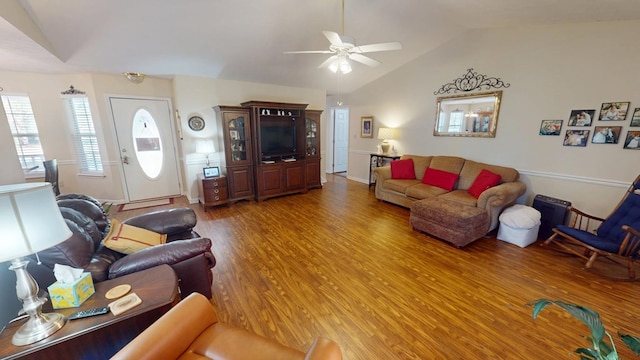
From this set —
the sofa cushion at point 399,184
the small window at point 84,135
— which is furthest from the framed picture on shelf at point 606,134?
the small window at point 84,135

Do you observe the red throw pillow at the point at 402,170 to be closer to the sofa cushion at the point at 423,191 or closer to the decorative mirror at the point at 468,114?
the sofa cushion at the point at 423,191

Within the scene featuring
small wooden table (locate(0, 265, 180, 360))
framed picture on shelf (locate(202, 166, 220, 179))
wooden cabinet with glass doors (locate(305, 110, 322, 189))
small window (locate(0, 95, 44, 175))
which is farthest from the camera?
wooden cabinet with glass doors (locate(305, 110, 322, 189))

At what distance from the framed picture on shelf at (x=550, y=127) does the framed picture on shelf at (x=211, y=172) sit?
523 centimetres

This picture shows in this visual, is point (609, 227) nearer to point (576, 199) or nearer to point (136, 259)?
point (576, 199)

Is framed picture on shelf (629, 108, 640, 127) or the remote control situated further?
framed picture on shelf (629, 108, 640, 127)

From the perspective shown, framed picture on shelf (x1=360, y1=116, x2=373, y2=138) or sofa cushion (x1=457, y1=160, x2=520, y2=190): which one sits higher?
framed picture on shelf (x1=360, y1=116, x2=373, y2=138)

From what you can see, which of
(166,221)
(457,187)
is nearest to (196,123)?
(166,221)

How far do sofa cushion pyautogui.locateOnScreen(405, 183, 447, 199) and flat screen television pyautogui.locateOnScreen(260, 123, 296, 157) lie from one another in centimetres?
261

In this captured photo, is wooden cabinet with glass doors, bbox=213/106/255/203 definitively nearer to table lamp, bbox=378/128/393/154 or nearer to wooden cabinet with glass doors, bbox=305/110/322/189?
wooden cabinet with glass doors, bbox=305/110/322/189

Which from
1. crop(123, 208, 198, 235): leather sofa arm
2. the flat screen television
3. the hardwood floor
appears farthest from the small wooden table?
the flat screen television

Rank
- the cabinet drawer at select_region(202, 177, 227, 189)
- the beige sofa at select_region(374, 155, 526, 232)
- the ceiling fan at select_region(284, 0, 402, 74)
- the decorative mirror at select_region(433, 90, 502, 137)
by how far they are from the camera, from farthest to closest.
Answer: the cabinet drawer at select_region(202, 177, 227, 189)
the decorative mirror at select_region(433, 90, 502, 137)
the beige sofa at select_region(374, 155, 526, 232)
the ceiling fan at select_region(284, 0, 402, 74)

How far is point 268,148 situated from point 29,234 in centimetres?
413

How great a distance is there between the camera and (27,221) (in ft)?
3.26

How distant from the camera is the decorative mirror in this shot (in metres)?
3.93
